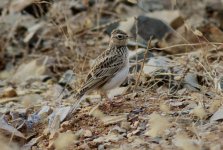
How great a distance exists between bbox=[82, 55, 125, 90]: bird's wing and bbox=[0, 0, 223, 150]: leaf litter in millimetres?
236

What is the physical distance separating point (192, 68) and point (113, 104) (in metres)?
1.39

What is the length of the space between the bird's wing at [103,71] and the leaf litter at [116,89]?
9.3 inches

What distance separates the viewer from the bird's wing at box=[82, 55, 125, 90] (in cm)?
754

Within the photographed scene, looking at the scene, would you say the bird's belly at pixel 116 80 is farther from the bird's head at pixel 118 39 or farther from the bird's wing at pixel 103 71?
the bird's head at pixel 118 39

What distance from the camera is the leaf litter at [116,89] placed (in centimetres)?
663

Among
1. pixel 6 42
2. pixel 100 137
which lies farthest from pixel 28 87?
pixel 100 137

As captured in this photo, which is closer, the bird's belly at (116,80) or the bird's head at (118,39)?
the bird's belly at (116,80)

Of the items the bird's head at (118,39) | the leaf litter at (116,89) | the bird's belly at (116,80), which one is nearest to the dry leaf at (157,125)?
the leaf litter at (116,89)

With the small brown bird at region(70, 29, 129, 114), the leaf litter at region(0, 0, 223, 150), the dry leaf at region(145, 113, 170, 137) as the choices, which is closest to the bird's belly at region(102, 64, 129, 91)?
the small brown bird at region(70, 29, 129, 114)

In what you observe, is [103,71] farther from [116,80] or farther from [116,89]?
[116,89]

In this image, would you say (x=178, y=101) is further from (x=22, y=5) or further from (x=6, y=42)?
(x=22, y=5)

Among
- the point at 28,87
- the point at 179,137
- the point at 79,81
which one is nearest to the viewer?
the point at 179,137

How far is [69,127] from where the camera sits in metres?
7.15

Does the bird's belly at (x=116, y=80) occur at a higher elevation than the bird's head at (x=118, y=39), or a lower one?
lower
